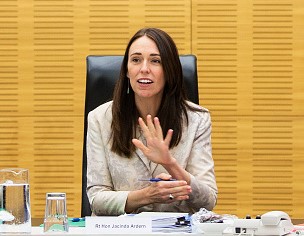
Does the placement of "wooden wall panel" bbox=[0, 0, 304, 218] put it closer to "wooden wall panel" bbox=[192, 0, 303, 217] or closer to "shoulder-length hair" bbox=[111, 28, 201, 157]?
"wooden wall panel" bbox=[192, 0, 303, 217]

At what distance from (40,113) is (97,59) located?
5.74ft

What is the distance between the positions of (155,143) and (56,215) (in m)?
0.90

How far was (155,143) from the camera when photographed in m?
3.62

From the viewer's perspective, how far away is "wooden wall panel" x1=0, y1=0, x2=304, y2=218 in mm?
5746

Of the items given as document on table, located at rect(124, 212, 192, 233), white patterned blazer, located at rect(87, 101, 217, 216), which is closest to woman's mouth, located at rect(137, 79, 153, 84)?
white patterned blazer, located at rect(87, 101, 217, 216)

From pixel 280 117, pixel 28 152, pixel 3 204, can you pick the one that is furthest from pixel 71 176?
pixel 3 204

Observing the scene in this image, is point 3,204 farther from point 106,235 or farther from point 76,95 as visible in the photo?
point 76,95

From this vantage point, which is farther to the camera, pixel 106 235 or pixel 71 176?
pixel 71 176

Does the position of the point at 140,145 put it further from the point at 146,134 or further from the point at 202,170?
the point at 202,170

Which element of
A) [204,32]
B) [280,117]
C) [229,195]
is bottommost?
[229,195]

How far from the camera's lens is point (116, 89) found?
394 centimetres

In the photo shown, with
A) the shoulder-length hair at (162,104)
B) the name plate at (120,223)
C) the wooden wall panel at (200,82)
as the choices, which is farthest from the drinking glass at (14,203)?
the wooden wall panel at (200,82)

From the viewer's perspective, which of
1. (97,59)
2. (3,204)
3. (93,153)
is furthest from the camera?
(97,59)

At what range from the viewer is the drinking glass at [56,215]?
280 centimetres
